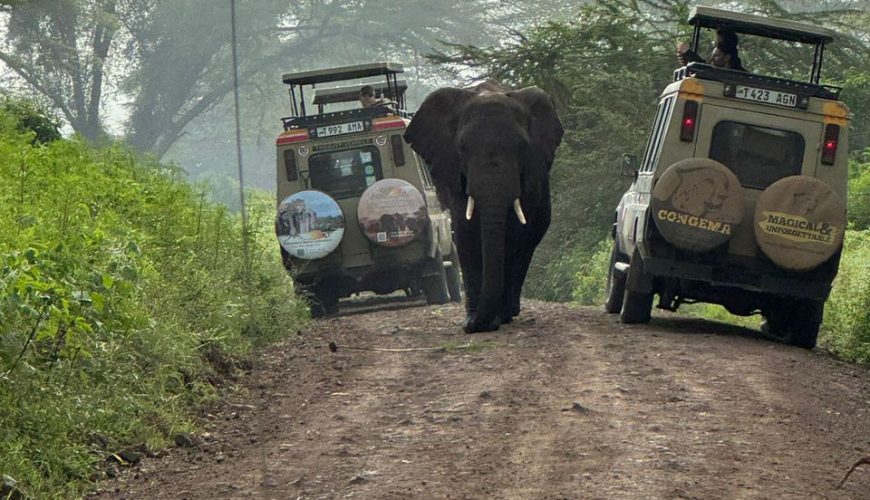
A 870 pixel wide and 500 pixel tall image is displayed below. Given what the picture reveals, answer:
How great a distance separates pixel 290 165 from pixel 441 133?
4014 mm

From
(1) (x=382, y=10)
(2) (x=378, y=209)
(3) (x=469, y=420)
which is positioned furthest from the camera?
(1) (x=382, y=10)

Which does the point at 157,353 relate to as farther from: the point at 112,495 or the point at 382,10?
the point at 382,10

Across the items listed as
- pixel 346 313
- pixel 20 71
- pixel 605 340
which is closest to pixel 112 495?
pixel 605 340

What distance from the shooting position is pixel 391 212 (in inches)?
679

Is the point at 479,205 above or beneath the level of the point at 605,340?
above

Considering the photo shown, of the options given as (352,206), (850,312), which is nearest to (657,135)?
(850,312)

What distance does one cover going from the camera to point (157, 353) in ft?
34.2

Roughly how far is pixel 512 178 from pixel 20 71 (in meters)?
32.8

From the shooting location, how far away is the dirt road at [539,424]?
7.03 metres

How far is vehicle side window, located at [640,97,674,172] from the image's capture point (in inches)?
524

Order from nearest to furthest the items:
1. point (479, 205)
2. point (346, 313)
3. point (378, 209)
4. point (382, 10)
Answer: point (479, 205) → point (378, 209) → point (346, 313) → point (382, 10)

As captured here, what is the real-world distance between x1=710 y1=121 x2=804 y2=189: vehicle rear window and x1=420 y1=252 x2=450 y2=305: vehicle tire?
5.95 meters

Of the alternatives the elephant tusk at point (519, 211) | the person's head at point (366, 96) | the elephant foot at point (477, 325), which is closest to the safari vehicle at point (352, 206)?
the person's head at point (366, 96)

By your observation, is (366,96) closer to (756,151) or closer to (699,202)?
(756,151)
